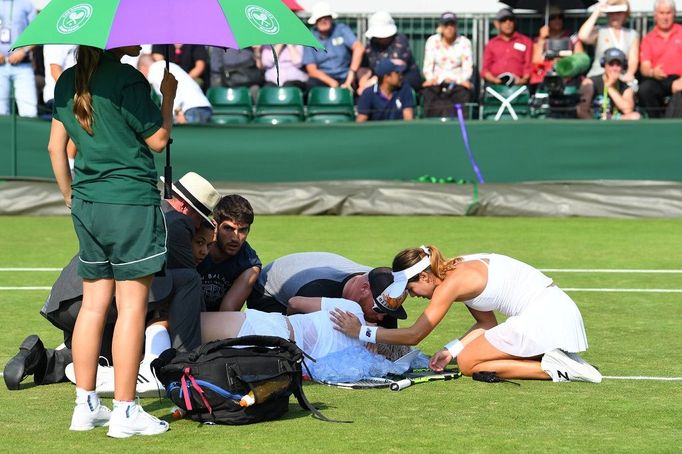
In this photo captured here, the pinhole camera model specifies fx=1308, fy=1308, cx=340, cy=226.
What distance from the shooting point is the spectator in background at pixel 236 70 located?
61.0 ft

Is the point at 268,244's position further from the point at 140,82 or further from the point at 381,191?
the point at 140,82

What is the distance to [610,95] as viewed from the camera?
1741 centimetres

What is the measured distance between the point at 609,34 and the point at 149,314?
12.1 m


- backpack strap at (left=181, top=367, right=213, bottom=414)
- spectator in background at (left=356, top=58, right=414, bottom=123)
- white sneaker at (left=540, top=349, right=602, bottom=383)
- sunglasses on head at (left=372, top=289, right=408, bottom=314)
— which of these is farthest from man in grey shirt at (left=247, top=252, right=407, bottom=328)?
spectator in background at (left=356, top=58, right=414, bottom=123)

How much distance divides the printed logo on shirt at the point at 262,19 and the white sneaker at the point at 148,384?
1885 millimetres

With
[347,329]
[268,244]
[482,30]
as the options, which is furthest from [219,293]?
[482,30]

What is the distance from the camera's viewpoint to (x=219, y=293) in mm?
8414

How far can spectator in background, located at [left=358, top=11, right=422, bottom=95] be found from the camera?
18.2 meters

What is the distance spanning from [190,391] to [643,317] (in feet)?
14.7

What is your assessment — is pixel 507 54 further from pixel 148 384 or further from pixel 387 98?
pixel 148 384

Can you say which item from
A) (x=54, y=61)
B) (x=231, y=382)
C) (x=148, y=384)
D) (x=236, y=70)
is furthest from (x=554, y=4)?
(x=231, y=382)

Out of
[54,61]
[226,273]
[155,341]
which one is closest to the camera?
[155,341]

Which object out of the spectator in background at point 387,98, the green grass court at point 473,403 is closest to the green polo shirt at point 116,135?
the green grass court at point 473,403

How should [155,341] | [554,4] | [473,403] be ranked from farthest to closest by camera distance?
[554,4]
[155,341]
[473,403]
